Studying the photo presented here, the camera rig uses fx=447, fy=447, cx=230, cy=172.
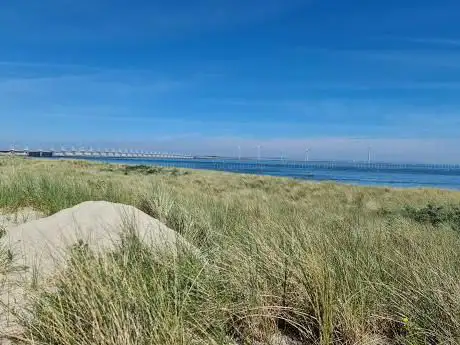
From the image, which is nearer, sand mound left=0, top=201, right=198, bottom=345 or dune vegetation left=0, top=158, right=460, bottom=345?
dune vegetation left=0, top=158, right=460, bottom=345

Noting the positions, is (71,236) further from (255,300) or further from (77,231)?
(255,300)

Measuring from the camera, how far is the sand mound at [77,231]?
5.90 metres

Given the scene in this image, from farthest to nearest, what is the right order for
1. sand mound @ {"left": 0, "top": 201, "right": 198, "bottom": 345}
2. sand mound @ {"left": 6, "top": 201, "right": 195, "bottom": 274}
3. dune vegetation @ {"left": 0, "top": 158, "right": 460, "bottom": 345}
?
sand mound @ {"left": 6, "top": 201, "right": 195, "bottom": 274} → sand mound @ {"left": 0, "top": 201, "right": 198, "bottom": 345} → dune vegetation @ {"left": 0, "top": 158, "right": 460, "bottom": 345}

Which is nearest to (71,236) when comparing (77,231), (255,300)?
(77,231)

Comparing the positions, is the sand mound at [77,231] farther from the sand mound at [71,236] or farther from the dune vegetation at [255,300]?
the dune vegetation at [255,300]

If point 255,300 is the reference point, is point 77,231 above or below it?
above

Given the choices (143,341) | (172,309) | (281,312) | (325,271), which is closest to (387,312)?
(325,271)

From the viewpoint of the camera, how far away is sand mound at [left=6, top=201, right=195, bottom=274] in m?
5.90

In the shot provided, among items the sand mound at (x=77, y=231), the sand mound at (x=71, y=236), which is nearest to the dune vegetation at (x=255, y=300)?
the sand mound at (x=71, y=236)

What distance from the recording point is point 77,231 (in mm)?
6688

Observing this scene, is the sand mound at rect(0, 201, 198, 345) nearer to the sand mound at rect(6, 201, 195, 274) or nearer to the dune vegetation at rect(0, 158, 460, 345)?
the sand mound at rect(6, 201, 195, 274)

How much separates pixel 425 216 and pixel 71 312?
13.5 metres

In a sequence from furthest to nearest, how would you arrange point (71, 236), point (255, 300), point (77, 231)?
point (77, 231) < point (71, 236) < point (255, 300)

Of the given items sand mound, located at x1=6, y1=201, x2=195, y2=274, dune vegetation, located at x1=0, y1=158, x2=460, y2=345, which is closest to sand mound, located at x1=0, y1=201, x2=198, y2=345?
sand mound, located at x1=6, y1=201, x2=195, y2=274
